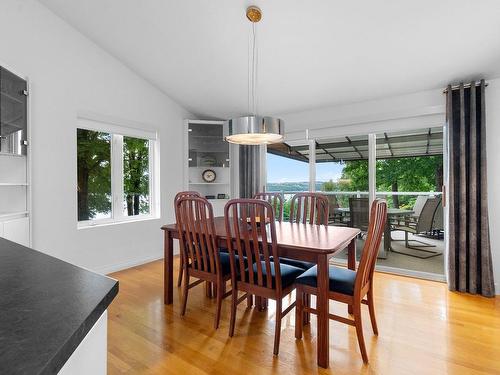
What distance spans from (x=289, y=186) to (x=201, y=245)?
8.33 feet

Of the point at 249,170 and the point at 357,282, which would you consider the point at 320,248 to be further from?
the point at 249,170

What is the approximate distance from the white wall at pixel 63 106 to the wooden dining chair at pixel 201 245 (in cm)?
162

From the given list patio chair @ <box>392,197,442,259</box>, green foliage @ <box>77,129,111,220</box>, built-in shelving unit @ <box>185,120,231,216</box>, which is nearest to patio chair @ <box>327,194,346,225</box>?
patio chair @ <box>392,197,442,259</box>

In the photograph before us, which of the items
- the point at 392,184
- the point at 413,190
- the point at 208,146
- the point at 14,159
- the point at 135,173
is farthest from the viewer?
the point at 208,146

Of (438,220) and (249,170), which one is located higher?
(249,170)

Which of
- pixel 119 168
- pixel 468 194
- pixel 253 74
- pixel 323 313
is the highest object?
pixel 253 74

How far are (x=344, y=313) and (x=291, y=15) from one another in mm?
2725

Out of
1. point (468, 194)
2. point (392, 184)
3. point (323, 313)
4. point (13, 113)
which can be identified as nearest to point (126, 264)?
point (13, 113)

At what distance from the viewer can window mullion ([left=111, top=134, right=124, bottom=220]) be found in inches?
152

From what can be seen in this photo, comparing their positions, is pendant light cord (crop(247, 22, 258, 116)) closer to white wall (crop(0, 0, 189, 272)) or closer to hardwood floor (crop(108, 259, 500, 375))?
white wall (crop(0, 0, 189, 272))

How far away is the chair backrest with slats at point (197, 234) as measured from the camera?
2268mm

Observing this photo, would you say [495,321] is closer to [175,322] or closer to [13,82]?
[175,322]

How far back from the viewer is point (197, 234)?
2377 mm

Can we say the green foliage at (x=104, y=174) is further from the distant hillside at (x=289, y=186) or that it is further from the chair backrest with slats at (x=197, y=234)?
the distant hillside at (x=289, y=186)
